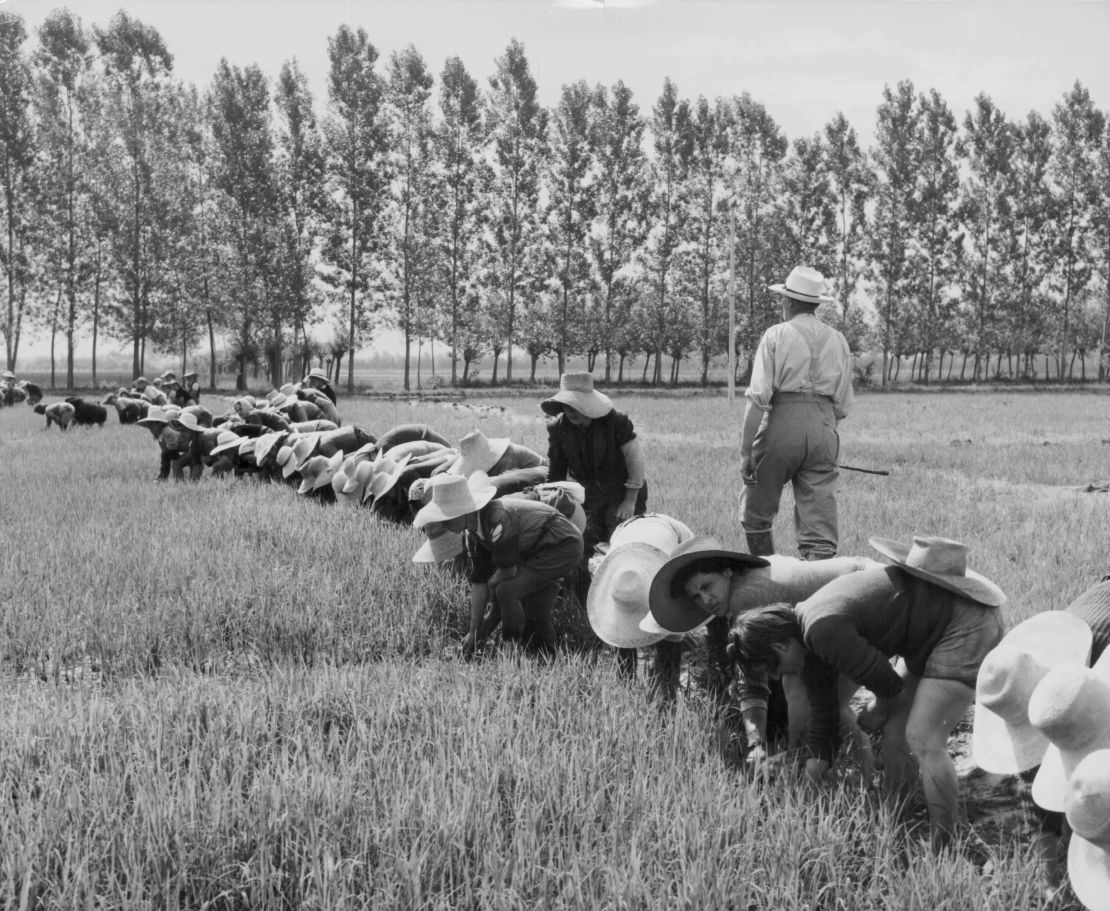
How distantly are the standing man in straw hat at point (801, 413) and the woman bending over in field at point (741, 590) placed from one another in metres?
1.79

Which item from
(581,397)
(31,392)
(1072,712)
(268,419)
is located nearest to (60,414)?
(268,419)

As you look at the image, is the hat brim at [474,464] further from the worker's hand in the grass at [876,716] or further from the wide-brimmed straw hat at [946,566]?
the wide-brimmed straw hat at [946,566]

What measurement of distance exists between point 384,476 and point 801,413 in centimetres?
299

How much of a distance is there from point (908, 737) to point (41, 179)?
1409 inches

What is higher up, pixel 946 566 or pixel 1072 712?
pixel 946 566

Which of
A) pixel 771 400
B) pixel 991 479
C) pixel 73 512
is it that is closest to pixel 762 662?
pixel 771 400

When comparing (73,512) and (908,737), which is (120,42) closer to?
(73,512)

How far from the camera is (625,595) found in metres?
3.27

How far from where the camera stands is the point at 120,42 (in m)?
31.1

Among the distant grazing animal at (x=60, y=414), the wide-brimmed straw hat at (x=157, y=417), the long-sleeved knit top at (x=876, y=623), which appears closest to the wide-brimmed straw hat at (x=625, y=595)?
the long-sleeved knit top at (x=876, y=623)

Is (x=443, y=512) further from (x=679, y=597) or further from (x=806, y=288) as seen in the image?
(x=806, y=288)

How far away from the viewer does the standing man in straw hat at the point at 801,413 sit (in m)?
4.78

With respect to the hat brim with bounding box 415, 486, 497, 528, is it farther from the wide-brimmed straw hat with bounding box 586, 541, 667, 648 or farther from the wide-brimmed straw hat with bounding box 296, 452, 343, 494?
the wide-brimmed straw hat with bounding box 296, 452, 343, 494

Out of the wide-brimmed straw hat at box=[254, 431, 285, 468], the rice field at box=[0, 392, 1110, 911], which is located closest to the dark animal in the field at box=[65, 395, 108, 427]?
the wide-brimmed straw hat at box=[254, 431, 285, 468]
